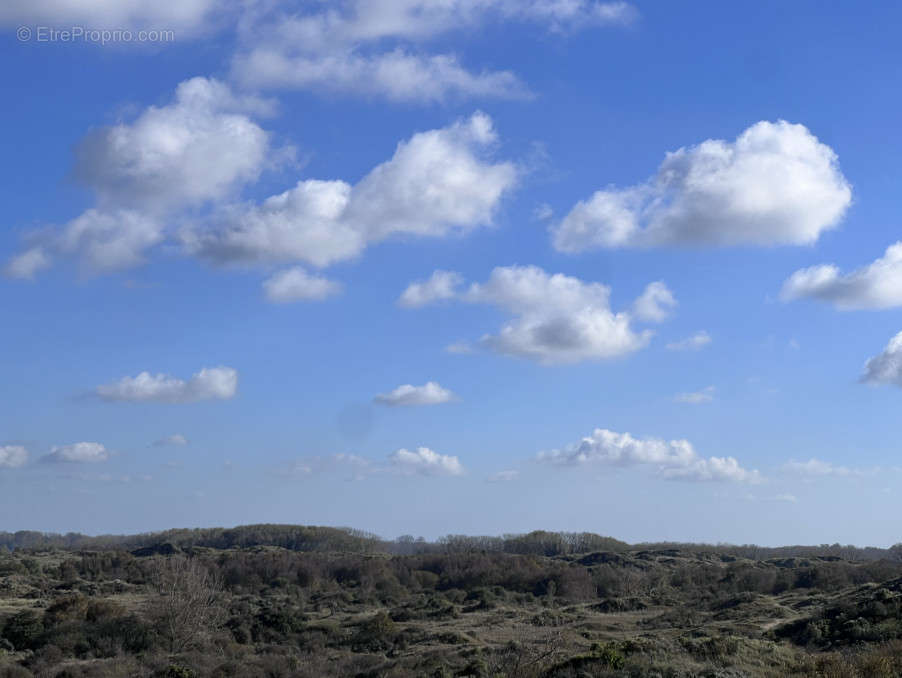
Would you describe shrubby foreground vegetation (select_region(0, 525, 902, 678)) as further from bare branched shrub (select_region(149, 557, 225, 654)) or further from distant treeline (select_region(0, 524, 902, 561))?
distant treeline (select_region(0, 524, 902, 561))

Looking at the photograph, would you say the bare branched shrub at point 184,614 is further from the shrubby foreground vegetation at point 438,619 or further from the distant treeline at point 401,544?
the distant treeline at point 401,544

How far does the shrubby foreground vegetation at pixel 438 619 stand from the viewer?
2836 centimetres

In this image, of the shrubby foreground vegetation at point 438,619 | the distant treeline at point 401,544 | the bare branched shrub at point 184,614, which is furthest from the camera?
the distant treeline at point 401,544

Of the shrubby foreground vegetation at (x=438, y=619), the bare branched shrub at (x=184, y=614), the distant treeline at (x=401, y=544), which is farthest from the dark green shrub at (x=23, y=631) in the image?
→ the distant treeline at (x=401, y=544)

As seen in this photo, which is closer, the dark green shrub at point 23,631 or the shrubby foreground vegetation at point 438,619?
the shrubby foreground vegetation at point 438,619

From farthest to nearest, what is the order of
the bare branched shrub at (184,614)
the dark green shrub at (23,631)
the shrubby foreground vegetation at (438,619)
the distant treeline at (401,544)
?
1. the distant treeline at (401,544)
2. the dark green shrub at (23,631)
3. the bare branched shrub at (184,614)
4. the shrubby foreground vegetation at (438,619)

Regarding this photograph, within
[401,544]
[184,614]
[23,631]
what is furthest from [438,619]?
[401,544]

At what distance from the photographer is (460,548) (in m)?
142

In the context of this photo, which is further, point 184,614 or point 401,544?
point 401,544

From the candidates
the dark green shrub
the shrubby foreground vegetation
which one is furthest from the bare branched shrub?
the dark green shrub

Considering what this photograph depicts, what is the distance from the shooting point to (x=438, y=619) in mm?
57656

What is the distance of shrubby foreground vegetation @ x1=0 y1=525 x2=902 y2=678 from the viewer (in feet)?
93.0

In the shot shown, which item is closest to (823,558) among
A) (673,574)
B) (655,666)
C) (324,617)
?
(673,574)

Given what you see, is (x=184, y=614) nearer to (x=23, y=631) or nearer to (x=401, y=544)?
(x=23, y=631)
